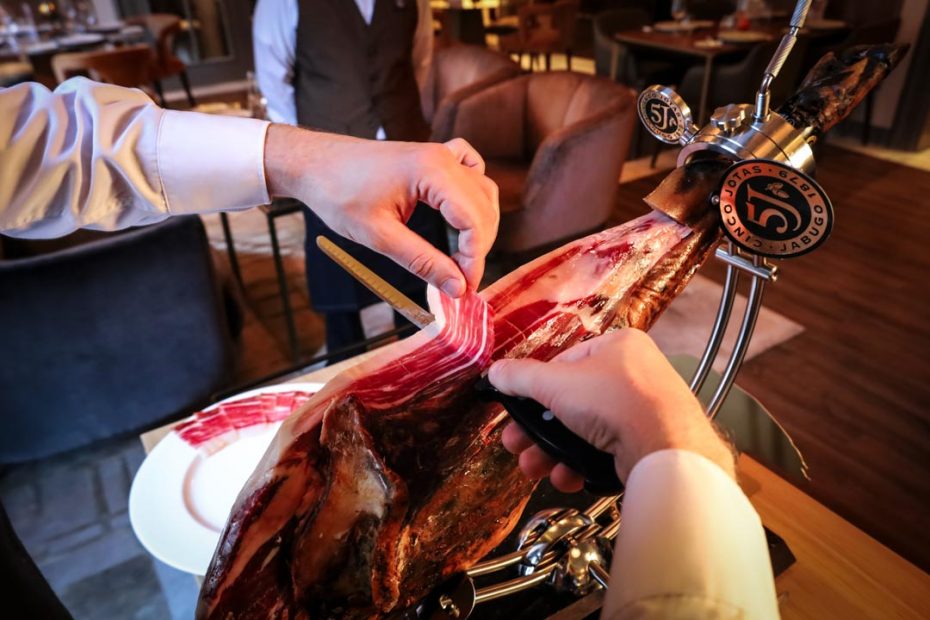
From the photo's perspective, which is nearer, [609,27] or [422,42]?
[422,42]

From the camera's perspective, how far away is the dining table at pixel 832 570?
82 cm

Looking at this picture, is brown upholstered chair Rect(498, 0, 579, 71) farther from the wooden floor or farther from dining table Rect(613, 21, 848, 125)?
the wooden floor

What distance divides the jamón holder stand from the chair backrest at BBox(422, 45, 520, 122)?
6.88ft

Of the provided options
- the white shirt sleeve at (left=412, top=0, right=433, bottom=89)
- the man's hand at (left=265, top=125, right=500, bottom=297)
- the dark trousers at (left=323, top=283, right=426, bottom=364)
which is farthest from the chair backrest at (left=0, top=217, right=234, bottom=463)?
the man's hand at (left=265, top=125, right=500, bottom=297)

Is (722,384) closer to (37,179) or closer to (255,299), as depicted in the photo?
(37,179)

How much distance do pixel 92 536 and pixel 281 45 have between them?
1.33 meters

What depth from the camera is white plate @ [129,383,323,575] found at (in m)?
0.80

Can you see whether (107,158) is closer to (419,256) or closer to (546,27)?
(419,256)

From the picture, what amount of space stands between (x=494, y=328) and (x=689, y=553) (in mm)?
324

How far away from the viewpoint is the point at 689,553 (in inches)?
16.5

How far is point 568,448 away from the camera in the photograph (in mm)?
507

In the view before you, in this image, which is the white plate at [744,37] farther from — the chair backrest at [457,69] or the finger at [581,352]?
the finger at [581,352]

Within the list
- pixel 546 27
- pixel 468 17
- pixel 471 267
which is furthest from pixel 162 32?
pixel 471 267

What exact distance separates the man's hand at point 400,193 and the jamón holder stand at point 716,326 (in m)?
0.20
